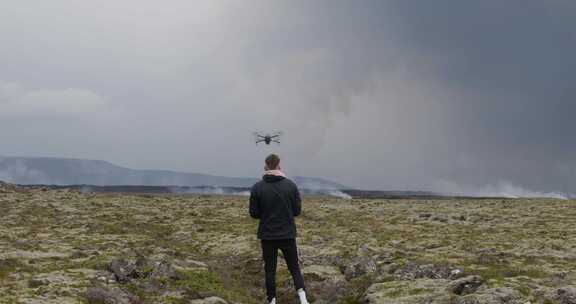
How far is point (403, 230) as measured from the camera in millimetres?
35375

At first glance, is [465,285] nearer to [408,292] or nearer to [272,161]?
[408,292]

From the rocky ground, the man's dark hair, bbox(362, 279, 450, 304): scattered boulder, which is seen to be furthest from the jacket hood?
bbox(362, 279, 450, 304): scattered boulder

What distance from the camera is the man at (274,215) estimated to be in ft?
47.8

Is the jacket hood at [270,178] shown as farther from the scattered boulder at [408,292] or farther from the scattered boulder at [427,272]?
the scattered boulder at [427,272]

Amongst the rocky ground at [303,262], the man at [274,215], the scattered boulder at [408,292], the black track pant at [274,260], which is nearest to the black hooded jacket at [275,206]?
the man at [274,215]

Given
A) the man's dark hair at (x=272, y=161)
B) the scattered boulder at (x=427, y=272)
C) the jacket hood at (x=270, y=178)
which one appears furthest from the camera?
the scattered boulder at (x=427, y=272)

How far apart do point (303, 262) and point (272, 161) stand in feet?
32.8

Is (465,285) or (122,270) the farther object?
(122,270)

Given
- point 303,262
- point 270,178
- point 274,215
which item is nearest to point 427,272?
point 303,262

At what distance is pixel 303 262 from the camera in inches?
917

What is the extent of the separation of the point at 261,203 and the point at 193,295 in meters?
4.29

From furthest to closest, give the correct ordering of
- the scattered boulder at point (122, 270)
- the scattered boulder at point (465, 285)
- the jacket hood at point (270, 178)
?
the scattered boulder at point (122, 270) < the scattered boulder at point (465, 285) < the jacket hood at point (270, 178)

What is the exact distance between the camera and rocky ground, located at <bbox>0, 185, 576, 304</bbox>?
15445mm

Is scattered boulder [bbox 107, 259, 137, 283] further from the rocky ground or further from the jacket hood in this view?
the jacket hood
